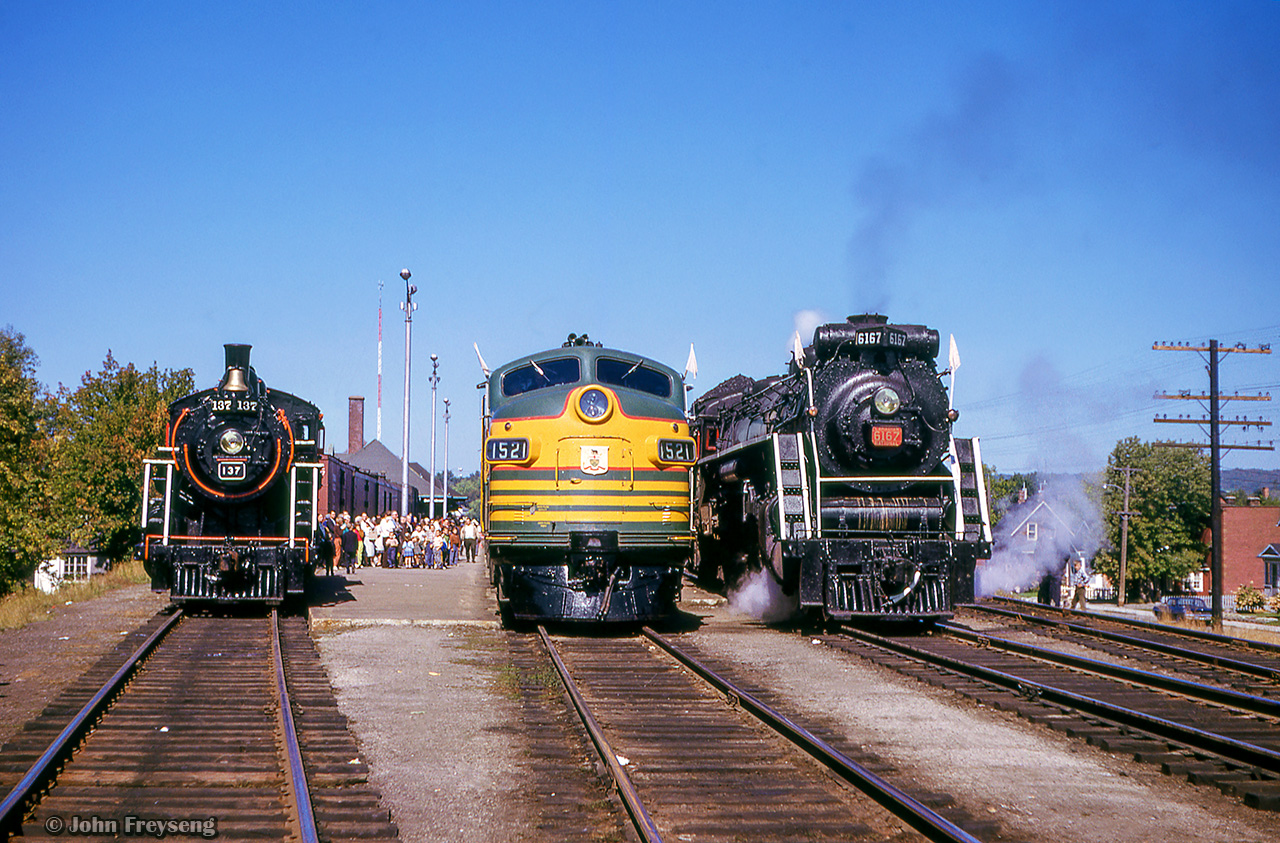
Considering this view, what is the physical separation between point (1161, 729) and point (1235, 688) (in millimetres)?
2644

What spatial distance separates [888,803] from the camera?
596 centimetres

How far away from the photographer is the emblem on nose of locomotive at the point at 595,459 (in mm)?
13250

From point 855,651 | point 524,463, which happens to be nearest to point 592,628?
point 524,463

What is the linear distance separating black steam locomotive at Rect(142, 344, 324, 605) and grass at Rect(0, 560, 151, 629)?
1801 mm

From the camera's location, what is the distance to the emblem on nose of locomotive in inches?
522

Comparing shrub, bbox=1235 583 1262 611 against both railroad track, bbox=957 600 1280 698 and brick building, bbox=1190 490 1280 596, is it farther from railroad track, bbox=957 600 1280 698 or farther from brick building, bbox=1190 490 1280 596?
railroad track, bbox=957 600 1280 698

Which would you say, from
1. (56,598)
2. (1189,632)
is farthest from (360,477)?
(1189,632)

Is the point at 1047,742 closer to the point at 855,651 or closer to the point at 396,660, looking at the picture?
the point at 855,651

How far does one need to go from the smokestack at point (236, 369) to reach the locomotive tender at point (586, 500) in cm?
450

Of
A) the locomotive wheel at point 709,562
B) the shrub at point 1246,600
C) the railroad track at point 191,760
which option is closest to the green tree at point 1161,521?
the shrub at point 1246,600

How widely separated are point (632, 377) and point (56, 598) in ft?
37.1

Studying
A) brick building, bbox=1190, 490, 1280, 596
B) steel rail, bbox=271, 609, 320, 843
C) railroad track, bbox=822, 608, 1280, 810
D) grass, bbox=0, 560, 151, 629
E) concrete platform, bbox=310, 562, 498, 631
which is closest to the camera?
steel rail, bbox=271, 609, 320, 843

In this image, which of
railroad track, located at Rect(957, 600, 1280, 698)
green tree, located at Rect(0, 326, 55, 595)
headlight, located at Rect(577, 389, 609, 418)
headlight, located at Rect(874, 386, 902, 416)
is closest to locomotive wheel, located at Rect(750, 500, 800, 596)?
headlight, located at Rect(874, 386, 902, 416)

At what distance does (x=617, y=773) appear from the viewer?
250 inches
